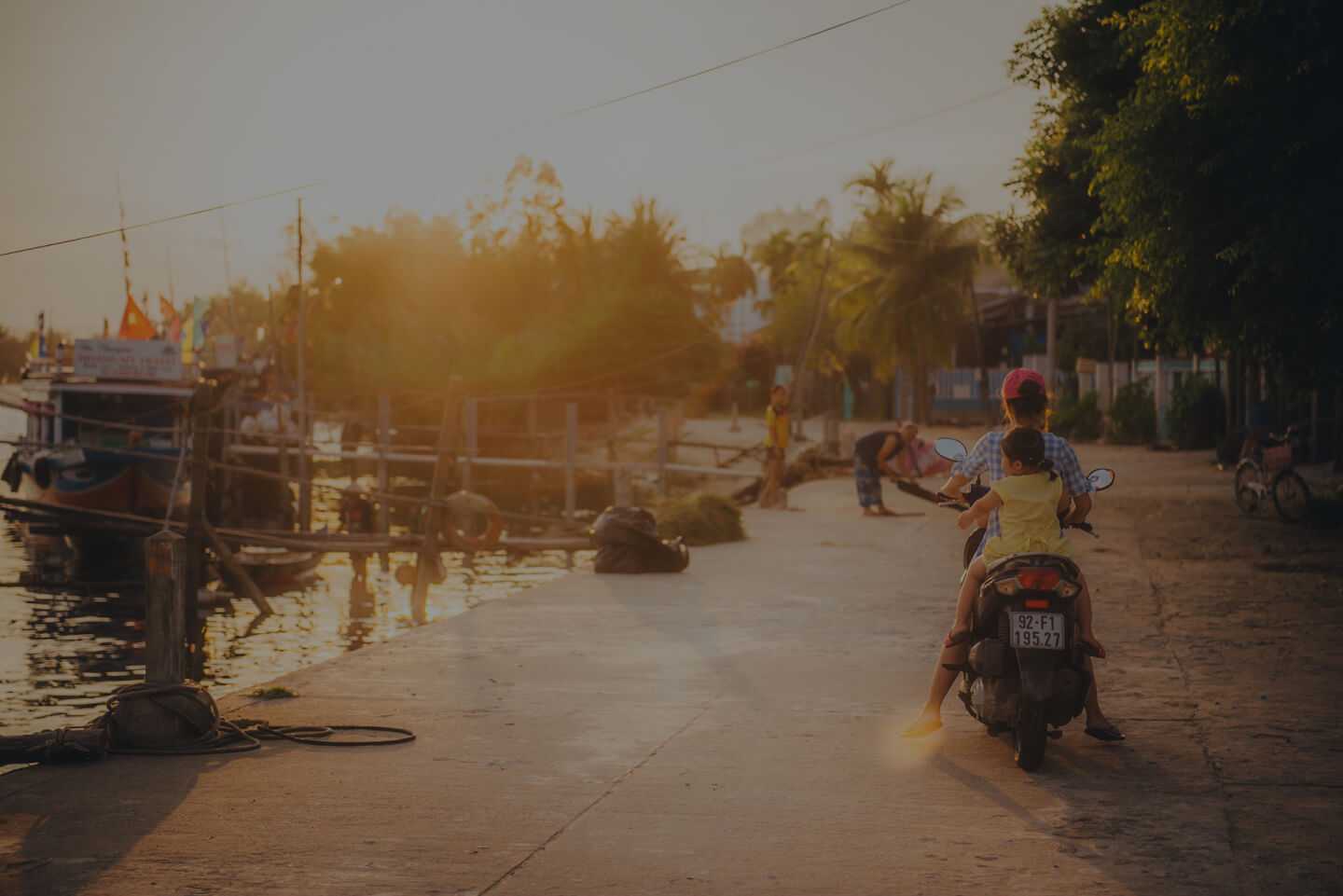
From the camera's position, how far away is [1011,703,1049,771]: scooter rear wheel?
20.7 feet

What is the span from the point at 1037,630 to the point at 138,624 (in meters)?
15.2

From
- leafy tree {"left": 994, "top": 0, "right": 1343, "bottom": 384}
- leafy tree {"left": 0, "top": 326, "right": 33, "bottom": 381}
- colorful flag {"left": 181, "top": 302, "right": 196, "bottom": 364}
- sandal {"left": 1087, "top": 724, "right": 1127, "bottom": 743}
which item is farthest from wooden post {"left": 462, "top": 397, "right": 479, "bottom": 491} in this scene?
leafy tree {"left": 0, "top": 326, "right": 33, "bottom": 381}

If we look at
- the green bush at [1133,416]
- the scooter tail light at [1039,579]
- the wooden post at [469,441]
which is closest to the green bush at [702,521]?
the scooter tail light at [1039,579]

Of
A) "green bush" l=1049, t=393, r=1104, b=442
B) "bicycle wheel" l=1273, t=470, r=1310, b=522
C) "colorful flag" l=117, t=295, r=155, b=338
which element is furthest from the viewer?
"green bush" l=1049, t=393, r=1104, b=442

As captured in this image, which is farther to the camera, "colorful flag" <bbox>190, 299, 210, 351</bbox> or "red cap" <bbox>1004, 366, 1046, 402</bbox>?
"colorful flag" <bbox>190, 299, 210, 351</bbox>

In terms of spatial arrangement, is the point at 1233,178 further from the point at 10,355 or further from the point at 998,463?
the point at 10,355

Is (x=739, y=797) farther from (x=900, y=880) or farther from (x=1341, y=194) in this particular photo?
(x=1341, y=194)

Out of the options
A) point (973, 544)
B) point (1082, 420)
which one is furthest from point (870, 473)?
point (1082, 420)

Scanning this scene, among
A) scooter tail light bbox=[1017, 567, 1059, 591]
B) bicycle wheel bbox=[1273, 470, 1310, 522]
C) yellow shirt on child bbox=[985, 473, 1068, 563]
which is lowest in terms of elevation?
bicycle wheel bbox=[1273, 470, 1310, 522]

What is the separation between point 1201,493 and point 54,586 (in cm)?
1867

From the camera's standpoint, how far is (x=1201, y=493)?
24406mm

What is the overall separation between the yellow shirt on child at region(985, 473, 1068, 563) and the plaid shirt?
11 cm

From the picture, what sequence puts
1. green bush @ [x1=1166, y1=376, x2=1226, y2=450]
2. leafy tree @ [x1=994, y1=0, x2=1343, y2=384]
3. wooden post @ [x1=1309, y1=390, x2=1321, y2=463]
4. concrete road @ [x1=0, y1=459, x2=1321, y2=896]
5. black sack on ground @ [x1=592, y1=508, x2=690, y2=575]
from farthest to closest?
green bush @ [x1=1166, y1=376, x2=1226, y2=450] → wooden post @ [x1=1309, y1=390, x2=1321, y2=463] → black sack on ground @ [x1=592, y1=508, x2=690, y2=575] → leafy tree @ [x1=994, y1=0, x2=1343, y2=384] → concrete road @ [x1=0, y1=459, x2=1321, y2=896]

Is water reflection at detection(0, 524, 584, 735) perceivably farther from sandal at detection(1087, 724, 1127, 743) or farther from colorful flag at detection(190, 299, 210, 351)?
colorful flag at detection(190, 299, 210, 351)
